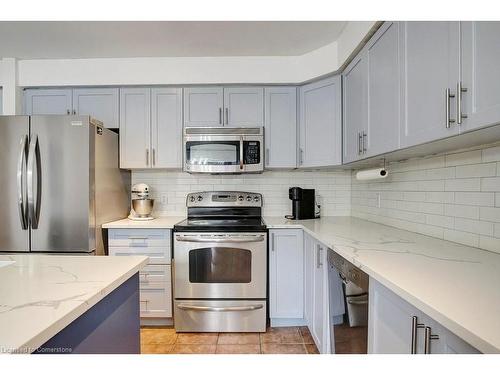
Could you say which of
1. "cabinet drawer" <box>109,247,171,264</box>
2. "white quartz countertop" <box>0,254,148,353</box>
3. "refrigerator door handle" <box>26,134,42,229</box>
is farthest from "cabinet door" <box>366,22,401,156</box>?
"refrigerator door handle" <box>26,134,42,229</box>

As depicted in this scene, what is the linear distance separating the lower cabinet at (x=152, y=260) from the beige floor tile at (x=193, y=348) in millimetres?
294

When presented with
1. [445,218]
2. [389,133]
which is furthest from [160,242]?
[445,218]

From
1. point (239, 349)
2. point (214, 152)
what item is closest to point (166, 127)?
point (214, 152)

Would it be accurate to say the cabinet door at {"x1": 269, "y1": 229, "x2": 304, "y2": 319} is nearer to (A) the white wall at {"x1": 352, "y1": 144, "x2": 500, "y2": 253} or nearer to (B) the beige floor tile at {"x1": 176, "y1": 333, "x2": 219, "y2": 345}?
(B) the beige floor tile at {"x1": 176, "y1": 333, "x2": 219, "y2": 345}

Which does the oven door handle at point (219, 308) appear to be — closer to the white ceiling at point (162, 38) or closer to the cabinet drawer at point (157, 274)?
the cabinet drawer at point (157, 274)

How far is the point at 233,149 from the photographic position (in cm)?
244

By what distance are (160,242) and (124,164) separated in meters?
0.84

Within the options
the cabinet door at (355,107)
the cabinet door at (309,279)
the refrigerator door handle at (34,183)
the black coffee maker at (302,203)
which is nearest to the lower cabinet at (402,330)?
the cabinet door at (309,279)

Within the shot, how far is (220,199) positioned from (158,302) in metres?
1.09

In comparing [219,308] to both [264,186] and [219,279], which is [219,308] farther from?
[264,186]

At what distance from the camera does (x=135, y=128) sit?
250 centimetres

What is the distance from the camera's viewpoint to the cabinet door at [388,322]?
84 cm

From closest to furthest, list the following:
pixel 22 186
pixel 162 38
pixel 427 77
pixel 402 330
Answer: pixel 402 330 → pixel 427 77 → pixel 22 186 → pixel 162 38
